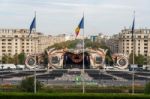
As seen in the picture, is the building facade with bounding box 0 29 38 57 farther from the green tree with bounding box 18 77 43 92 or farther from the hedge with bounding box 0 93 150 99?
the hedge with bounding box 0 93 150 99

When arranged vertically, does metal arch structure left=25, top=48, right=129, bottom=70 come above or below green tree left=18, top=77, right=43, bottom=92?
above

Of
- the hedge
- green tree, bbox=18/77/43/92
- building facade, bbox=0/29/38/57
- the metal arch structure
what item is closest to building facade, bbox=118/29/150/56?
building facade, bbox=0/29/38/57

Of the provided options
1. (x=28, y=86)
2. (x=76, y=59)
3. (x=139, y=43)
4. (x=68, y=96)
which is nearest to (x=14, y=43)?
(x=139, y=43)

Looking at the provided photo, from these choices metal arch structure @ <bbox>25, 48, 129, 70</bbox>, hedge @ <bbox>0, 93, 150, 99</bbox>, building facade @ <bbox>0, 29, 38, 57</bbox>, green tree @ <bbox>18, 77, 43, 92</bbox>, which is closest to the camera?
hedge @ <bbox>0, 93, 150, 99</bbox>

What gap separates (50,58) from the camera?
11512 centimetres

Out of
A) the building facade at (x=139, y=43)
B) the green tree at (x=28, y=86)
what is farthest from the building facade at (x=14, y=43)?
the green tree at (x=28, y=86)

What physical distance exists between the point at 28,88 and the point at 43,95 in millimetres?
17268

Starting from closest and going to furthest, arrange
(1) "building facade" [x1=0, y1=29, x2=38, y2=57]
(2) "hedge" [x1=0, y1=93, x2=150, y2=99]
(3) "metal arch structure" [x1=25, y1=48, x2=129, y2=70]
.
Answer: (2) "hedge" [x1=0, y1=93, x2=150, y2=99] → (3) "metal arch structure" [x1=25, y1=48, x2=129, y2=70] → (1) "building facade" [x1=0, y1=29, x2=38, y2=57]

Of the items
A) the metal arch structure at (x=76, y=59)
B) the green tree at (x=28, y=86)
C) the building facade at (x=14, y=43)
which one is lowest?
the green tree at (x=28, y=86)

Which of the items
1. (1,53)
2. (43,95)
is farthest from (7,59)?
(43,95)

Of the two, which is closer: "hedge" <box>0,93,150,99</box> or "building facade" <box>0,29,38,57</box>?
"hedge" <box>0,93,150,99</box>

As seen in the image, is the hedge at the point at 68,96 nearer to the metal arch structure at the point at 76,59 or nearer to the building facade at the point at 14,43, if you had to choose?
the metal arch structure at the point at 76,59

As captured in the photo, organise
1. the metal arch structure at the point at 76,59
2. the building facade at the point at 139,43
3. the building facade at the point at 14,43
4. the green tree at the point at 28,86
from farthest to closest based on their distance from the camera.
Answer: the building facade at the point at 14,43, the building facade at the point at 139,43, the metal arch structure at the point at 76,59, the green tree at the point at 28,86

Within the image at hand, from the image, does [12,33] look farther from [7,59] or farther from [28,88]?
[28,88]
